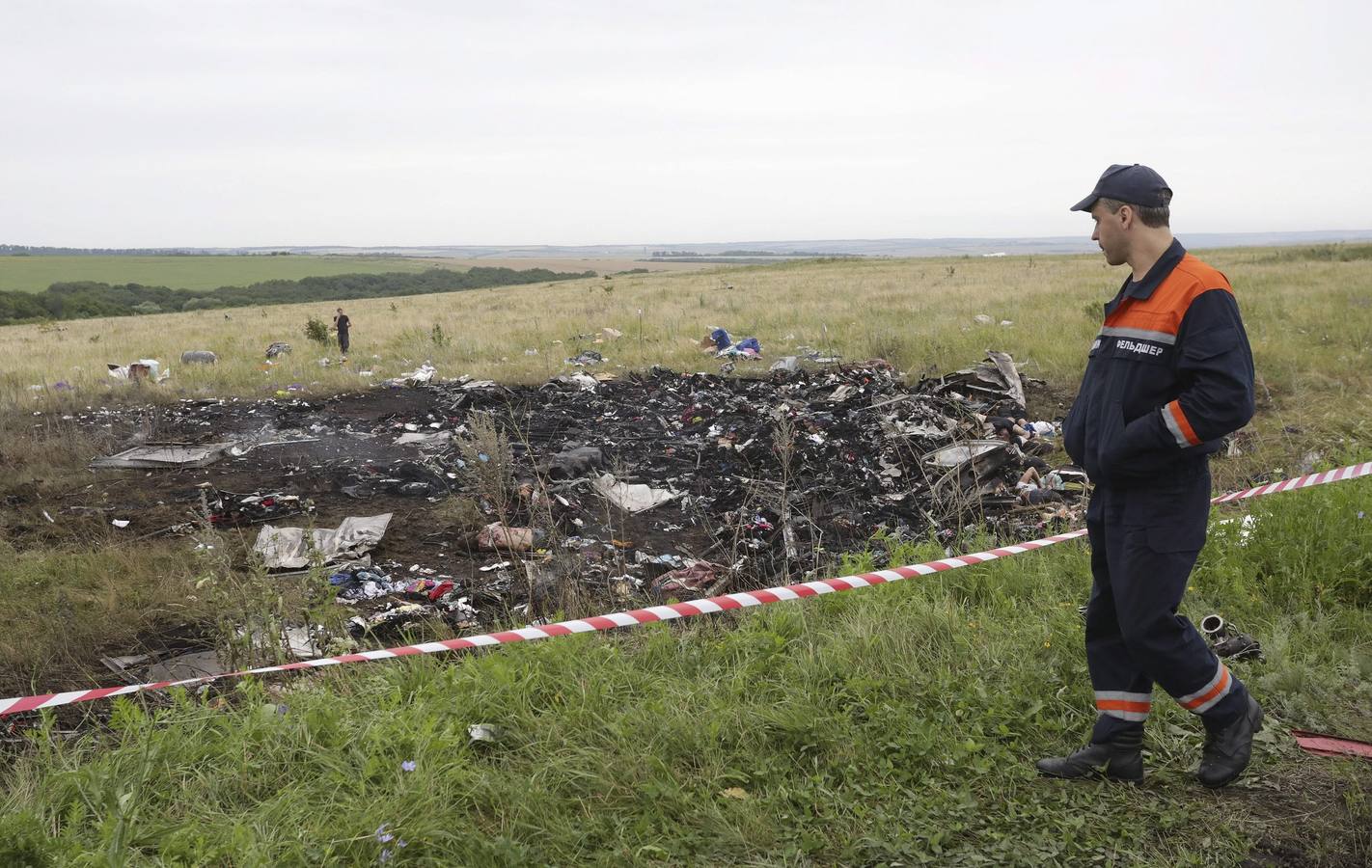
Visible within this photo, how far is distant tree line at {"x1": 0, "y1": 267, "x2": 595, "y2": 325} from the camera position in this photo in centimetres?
4856

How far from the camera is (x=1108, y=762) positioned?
2.54 m

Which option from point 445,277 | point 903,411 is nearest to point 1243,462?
point 903,411

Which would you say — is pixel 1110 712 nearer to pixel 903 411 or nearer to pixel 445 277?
pixel 903 411

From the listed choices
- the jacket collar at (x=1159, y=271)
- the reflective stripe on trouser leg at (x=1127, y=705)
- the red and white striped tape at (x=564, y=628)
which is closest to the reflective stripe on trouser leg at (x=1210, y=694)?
the reflective stripe on trouser leg at (x=1127, y=705)

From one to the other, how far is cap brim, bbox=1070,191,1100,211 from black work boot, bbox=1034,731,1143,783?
1607 mm

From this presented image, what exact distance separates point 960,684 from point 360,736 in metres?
2.12

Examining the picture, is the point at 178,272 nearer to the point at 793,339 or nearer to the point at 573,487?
the point at 793,339

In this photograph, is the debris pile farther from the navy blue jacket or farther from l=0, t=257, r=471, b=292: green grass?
l=0, t=257, r=471, b=292: green grass

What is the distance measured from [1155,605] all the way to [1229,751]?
53 centimetres

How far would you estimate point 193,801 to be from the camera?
8.15ft

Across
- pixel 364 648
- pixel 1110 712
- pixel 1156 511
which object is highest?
pixel 1156 511

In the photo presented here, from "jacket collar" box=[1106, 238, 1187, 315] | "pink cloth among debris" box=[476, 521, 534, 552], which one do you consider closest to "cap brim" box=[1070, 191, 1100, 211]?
"jacket collar" box=[1106, 238, 1187, 315]

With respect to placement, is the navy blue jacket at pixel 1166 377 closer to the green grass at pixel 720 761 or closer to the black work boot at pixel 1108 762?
the black work boot at pixel 1108 762

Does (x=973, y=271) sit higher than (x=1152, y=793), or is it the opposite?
(x=973, y=271)
